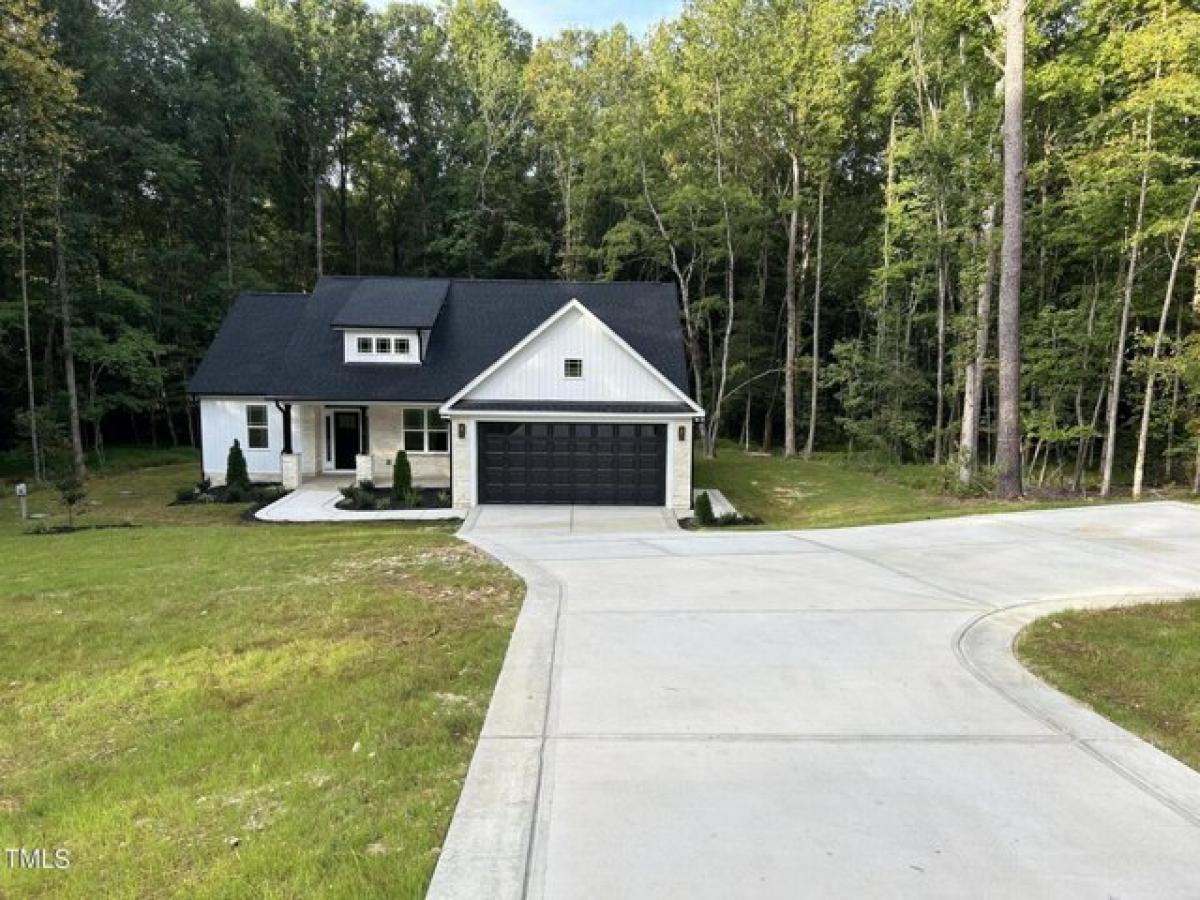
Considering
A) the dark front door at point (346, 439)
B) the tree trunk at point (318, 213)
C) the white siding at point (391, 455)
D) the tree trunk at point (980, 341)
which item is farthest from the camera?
the tree trunk at point (318, 213)

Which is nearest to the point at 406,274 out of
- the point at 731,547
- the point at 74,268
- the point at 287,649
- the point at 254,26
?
the point at 254,26

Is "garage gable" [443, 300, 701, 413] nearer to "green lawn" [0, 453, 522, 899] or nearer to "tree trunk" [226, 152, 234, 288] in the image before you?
"green lawn" [0, 453, 522, 899]

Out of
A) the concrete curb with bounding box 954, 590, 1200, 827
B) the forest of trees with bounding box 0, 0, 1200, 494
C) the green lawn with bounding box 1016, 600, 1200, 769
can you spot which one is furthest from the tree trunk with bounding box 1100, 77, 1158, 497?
the green lawn with bounding box 1016, 600, 1200, 769

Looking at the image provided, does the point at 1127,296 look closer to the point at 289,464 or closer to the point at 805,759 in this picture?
the point at 805,759

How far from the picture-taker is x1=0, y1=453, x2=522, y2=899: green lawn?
10.8 ft

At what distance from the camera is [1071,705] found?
4988mm

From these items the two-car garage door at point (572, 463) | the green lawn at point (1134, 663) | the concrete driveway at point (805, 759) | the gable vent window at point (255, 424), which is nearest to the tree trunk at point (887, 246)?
the two-car garage door at point (572, 463)

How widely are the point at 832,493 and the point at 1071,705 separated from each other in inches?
592

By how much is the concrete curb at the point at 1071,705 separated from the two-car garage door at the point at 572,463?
34.0 feet

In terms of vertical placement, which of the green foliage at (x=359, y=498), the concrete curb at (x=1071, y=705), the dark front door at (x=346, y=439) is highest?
the dark front door at (x=346, y=439)

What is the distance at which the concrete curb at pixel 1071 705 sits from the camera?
3.94 m

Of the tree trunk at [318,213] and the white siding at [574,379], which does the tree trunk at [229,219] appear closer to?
the tree trunk at [318,213]

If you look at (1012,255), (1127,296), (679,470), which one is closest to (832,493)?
(679,470)

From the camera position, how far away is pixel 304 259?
37.0 metres
